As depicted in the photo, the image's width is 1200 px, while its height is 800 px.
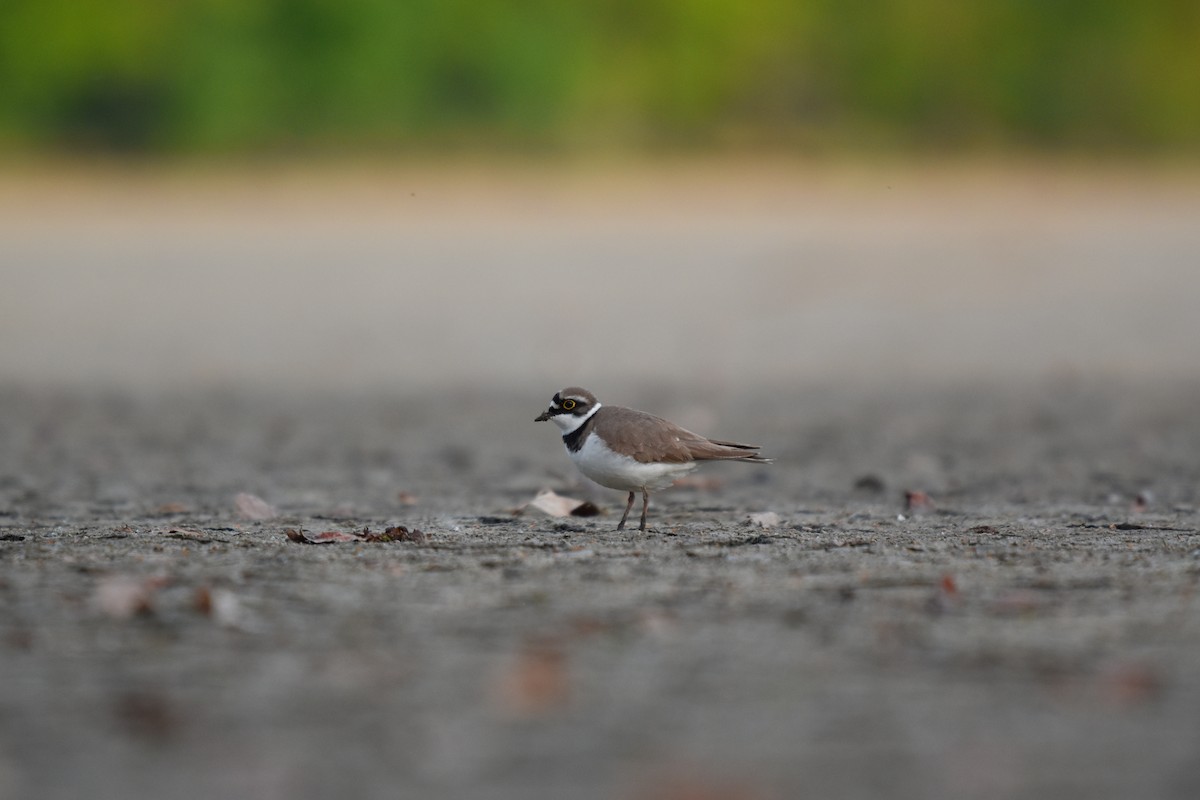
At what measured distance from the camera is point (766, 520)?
550 centimetres

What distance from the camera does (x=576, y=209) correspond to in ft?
77.4

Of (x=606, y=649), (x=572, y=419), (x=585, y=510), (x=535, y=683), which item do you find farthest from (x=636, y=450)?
(x=535, y=683)

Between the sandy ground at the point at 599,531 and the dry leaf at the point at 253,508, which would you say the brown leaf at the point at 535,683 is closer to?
the sandy ground at the point at 599,531

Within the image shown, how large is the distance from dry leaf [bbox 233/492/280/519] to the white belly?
3.75 feet

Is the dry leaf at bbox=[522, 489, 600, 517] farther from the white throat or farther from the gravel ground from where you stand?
the white throat

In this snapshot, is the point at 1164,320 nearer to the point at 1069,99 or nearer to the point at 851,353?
the point at 851,353

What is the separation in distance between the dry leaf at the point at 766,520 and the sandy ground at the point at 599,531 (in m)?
0.05

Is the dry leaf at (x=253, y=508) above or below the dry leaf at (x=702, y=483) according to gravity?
below

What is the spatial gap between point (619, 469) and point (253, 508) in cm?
140

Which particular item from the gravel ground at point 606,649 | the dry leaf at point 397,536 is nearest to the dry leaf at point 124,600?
the gravel ground at point 606,649

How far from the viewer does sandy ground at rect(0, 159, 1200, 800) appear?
301 cm

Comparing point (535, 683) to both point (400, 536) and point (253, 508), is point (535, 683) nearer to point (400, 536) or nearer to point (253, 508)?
point (400, 536)

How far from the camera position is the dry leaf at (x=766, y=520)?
5.41 metres

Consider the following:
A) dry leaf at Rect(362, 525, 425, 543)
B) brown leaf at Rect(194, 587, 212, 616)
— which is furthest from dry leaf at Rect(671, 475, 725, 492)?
brown leaf at Rect(194, 587, 212, 616)
